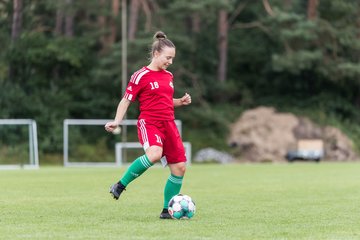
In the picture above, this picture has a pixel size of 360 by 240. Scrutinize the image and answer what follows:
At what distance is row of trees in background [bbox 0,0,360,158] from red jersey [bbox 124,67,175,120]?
23322 millimetres

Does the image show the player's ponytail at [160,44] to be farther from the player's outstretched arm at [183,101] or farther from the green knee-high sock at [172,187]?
the green knee-high sock at [172,187]

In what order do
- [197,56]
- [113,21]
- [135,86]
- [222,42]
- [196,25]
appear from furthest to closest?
[196,25] → [197,56] → [222,42] → [113,21] → [135,86]

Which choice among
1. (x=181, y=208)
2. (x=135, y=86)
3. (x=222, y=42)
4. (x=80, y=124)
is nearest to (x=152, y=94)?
(x=135, y=86)

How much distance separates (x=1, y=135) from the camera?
30250 mm

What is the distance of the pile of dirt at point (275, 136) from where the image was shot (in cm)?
3653

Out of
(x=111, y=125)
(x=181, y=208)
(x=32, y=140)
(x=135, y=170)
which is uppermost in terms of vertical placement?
(x=111, y=125)

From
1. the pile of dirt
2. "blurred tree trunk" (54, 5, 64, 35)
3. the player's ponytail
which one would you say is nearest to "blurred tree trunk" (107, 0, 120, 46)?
"blurred tree trunk" (54, 5, 64, 35)

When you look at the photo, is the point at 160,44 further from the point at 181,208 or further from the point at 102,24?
the point at 102,24

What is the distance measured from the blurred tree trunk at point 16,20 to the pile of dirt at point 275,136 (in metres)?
10.1

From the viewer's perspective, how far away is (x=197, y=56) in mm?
39406

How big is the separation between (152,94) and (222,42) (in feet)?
97.7

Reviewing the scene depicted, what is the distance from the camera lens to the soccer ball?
924 centimetres

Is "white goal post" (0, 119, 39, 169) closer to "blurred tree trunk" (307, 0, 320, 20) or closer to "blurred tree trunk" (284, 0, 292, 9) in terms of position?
"blurred tree trunk" (284, 0, 292, 9)

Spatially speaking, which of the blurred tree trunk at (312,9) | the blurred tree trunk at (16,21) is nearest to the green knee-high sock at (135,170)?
the blurred tree trunk at (16,21)
